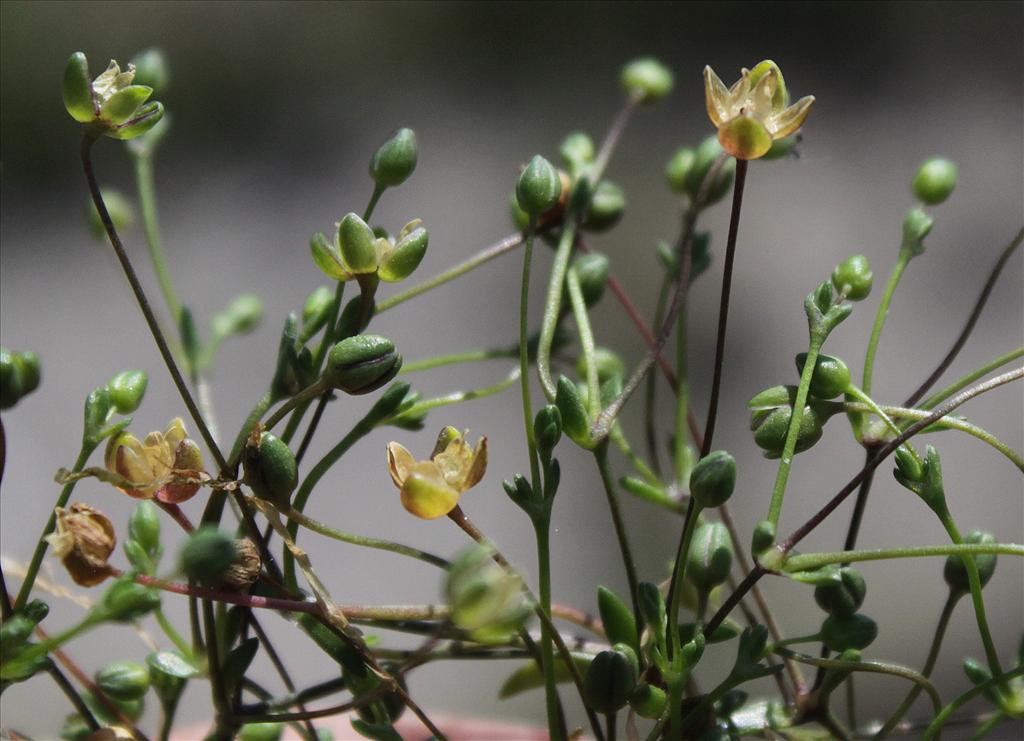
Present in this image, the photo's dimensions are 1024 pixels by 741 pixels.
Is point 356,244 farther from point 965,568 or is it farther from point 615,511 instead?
point 965,568

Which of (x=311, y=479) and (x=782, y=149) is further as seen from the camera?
(x=782, y=149)

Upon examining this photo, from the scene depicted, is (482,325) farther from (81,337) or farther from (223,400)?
(81,337)

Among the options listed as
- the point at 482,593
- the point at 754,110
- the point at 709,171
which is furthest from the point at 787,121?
the point at 482,593

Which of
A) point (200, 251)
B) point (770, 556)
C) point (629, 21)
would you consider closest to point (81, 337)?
point (200, 251)

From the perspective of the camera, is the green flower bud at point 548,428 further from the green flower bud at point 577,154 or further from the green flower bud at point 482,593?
the green flower bud at point 577,154

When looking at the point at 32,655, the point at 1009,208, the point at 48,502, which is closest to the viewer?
the point at 32,655

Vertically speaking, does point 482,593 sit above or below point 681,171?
below
